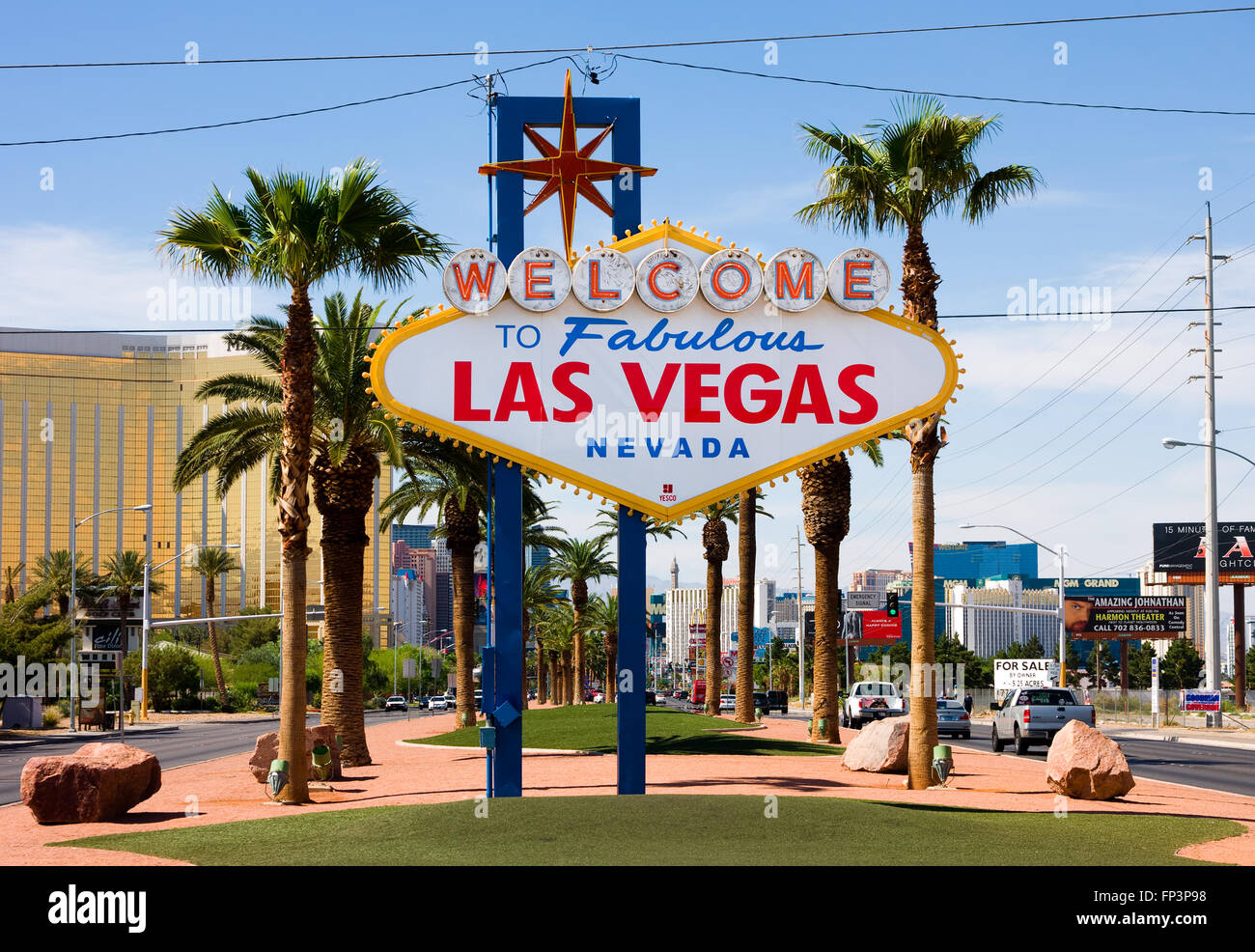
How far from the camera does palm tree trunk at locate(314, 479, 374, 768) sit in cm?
2766

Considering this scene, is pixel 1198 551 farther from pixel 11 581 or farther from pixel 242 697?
pixel 11 581

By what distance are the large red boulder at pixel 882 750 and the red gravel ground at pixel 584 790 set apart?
40 centimetres

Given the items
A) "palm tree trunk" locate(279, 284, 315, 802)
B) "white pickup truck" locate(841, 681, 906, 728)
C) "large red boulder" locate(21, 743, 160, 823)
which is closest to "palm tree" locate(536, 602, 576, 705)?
"white pickup truck" locate(841, 681, 906, 728)

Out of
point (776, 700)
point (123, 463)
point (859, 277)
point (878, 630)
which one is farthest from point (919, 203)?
point (123, 463)

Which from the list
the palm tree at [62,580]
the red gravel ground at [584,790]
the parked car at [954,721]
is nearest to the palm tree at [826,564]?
the red gravel ground at [584,790]

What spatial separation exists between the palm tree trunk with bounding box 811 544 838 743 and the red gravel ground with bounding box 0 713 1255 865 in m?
3.91

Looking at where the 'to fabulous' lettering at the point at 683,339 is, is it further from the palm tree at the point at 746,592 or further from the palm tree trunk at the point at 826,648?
the palm tree at the point at 746,592

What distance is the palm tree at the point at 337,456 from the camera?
88.4 feet

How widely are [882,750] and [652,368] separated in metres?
10.5

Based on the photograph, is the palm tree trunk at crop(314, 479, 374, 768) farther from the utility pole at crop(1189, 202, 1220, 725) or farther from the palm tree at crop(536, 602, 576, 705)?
the palm tree at crop(536, 602, 576, 705)
